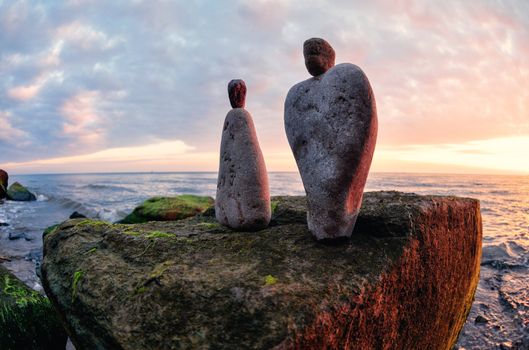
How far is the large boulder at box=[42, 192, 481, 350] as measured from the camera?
1.91 meters

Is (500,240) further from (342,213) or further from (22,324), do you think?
(22,324)

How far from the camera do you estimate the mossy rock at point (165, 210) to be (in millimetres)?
9906

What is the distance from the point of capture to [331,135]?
2.71 m

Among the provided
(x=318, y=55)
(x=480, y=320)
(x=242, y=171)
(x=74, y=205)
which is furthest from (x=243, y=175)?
(x=74, y=205)

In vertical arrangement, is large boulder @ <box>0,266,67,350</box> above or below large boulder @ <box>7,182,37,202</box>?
above

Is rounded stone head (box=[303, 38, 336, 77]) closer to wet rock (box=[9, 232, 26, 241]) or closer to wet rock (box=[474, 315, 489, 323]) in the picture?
wet rock (box=[474, 315, 489, 323])

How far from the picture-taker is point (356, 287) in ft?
7.34

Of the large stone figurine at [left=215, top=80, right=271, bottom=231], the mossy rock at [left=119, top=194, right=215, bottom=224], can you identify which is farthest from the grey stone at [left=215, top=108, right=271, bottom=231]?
the mossy rock at [left=119, top=194, right=215, bottom=224]

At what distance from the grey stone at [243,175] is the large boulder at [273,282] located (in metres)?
0.19

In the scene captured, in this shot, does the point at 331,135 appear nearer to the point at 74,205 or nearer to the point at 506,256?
the point at 506,256

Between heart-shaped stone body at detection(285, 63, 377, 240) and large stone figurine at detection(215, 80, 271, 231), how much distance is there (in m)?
0.61

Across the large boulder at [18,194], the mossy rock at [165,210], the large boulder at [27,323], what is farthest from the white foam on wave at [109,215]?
the large boulder at [27,323]

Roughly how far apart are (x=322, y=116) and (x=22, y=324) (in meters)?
3.80

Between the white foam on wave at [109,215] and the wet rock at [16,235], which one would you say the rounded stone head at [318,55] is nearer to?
the wet rock at [16,235]
